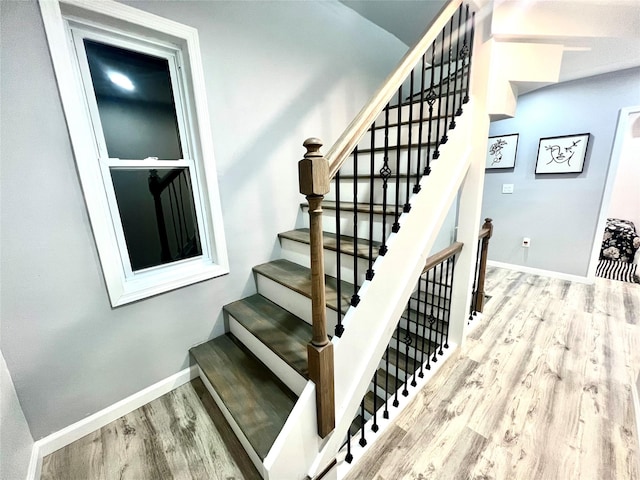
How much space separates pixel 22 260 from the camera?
3.81 feet

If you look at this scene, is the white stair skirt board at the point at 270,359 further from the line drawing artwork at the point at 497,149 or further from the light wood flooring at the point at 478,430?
the line drawing artwork at the point at 497,149

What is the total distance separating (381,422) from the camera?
1.44 m

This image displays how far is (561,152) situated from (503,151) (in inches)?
24.6

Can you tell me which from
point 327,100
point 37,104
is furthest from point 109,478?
point 327,100

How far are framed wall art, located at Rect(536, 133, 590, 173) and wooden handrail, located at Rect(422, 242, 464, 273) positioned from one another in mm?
2556

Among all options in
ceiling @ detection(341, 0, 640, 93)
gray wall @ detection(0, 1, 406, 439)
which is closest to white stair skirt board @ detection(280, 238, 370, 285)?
gray wall @ detection(0, 1, 406, 439)

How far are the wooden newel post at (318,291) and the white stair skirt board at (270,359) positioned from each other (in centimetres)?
22

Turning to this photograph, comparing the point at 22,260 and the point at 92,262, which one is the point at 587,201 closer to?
the point at 92,262

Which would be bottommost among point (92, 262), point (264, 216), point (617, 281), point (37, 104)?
point (617, 281)

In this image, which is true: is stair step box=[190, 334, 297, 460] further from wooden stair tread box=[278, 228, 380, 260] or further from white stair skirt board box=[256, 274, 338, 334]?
wooden stair tread box=[278, 228, 380, 260]

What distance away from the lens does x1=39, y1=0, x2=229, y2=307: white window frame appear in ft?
3.92

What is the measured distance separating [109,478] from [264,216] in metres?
1.63

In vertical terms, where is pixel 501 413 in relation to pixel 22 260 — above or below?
below

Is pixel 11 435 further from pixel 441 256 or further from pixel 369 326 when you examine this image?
pixel 441 256
